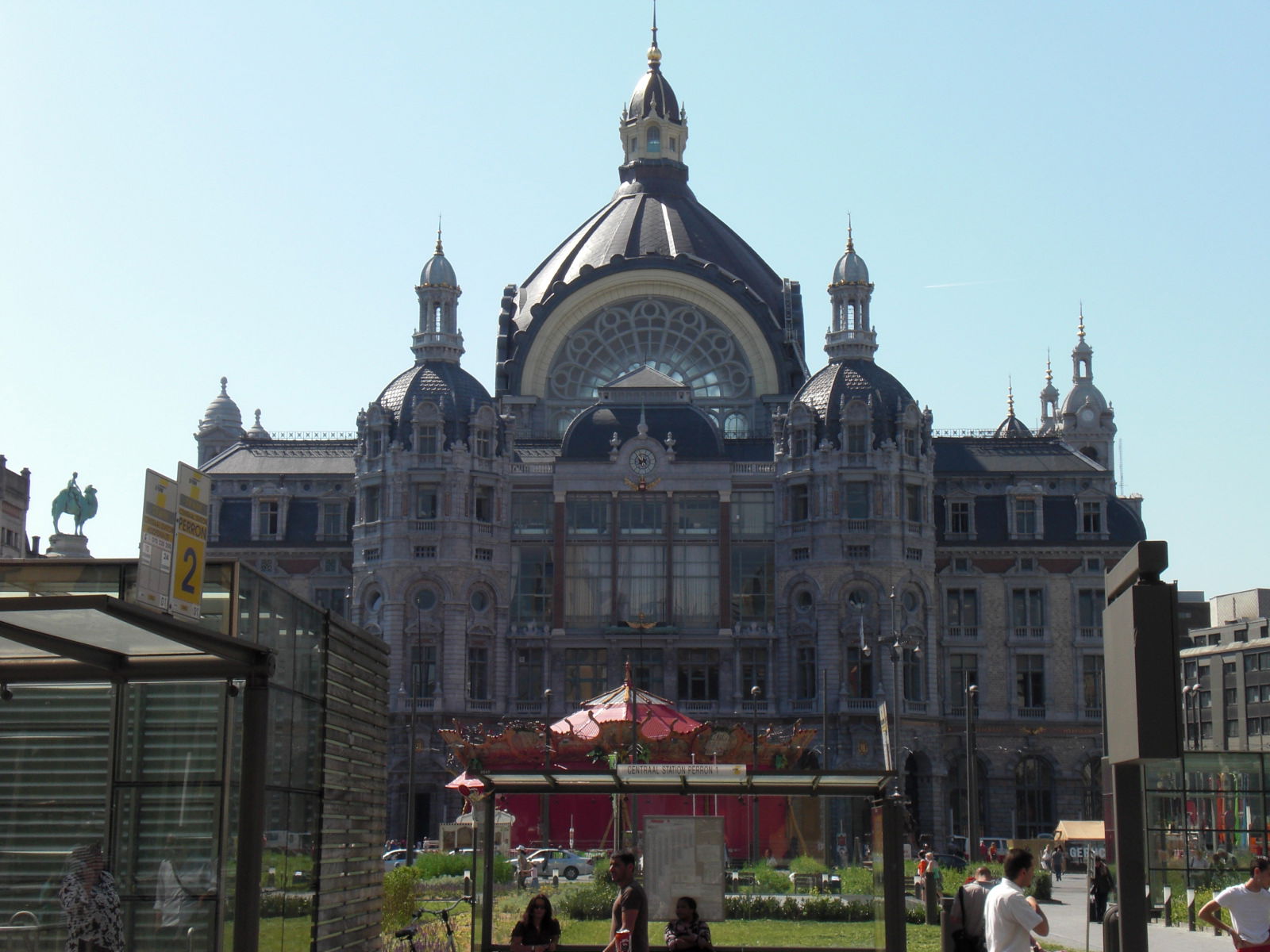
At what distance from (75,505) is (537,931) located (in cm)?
8240

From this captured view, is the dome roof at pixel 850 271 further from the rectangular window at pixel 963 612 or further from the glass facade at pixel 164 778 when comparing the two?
the glass facade at pixel 164 778

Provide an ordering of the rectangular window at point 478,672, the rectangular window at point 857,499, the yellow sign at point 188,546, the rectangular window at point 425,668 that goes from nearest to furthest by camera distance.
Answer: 1. the yellow sign at point 188,546
2. the rectangular window at point 425,668
3. the rectangular window at point 478,672
4. the rectangular window at point 857,499

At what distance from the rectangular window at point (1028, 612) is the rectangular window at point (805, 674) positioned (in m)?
11.6

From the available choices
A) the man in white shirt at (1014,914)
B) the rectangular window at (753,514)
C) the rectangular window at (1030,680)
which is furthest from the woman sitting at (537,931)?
the rectangular window at (1030,680)

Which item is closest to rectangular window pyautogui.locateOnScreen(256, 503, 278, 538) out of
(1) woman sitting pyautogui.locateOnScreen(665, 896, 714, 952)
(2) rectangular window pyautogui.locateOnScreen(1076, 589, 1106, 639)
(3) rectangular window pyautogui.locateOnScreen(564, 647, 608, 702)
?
(3) rectangular window pyautogui.locateOnScreen(564, 647, 608, 702)

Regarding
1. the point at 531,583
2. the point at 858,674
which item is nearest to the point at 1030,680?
the point at 858,674

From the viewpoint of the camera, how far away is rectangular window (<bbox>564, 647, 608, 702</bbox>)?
290 feet

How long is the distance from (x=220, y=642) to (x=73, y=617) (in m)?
1.28

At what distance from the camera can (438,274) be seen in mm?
96750

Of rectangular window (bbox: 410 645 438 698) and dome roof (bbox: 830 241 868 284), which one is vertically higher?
dome roof (bbox: 830 241 868 284)

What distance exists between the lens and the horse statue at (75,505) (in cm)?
9781

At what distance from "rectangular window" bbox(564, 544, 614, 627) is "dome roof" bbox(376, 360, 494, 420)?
9367 millimetres

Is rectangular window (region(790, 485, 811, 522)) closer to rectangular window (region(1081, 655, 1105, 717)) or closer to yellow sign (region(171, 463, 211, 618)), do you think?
rectangular window (region(1081, 655, 1105, 717))

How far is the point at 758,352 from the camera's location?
96.3m
